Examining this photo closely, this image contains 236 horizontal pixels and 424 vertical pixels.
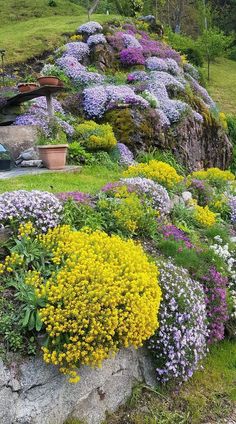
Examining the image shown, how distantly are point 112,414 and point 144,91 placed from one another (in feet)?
38.5

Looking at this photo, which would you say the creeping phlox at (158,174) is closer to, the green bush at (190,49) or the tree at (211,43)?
the green bush at (190,49)

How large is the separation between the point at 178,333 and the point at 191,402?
2.34 feet

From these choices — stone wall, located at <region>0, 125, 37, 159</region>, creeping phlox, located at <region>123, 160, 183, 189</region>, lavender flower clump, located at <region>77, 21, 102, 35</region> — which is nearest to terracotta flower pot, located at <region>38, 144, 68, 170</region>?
stone wall, located at <region>0, 125, 37, 159</region>

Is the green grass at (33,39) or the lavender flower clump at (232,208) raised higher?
the green grass at (33,39)

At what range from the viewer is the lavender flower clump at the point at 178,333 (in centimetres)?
484

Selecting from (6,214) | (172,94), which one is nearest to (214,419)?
(6,214)

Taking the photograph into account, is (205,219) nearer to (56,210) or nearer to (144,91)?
(56,210)

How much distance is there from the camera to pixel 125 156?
11.9m

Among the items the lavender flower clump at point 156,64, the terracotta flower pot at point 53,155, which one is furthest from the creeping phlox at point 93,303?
Result: the lavender flower clump at point 156,64

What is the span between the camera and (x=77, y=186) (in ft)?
26.1

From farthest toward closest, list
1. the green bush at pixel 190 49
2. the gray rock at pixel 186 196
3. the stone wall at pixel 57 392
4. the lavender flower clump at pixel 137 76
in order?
the green bush at pixel 190 49, the lavender flower clump at pixel 137 76, the gray rock at pixel 186 196, the stone wall at pixel 57 392

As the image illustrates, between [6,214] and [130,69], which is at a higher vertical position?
[6,214]

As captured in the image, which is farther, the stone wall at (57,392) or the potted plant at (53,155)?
the potted plant at (53,155)

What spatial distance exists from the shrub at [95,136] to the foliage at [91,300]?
22.0 ft
